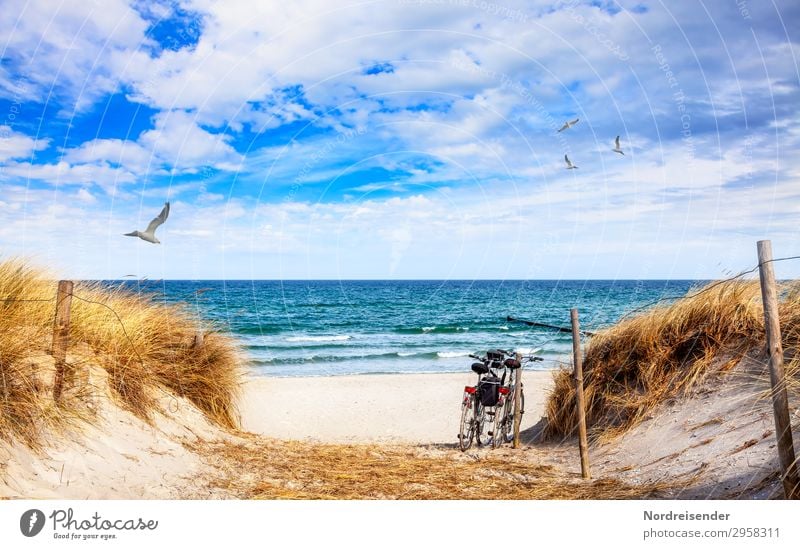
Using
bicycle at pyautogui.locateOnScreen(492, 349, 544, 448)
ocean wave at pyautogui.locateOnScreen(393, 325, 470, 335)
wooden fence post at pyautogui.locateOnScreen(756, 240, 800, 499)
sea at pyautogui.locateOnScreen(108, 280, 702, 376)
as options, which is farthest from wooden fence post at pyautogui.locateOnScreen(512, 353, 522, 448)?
ocean wave at pyautogui.locateOnScreen(393, 325, 470, 335)

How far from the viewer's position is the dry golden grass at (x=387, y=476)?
4.57 metres

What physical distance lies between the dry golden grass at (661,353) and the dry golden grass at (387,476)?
37.8 inches

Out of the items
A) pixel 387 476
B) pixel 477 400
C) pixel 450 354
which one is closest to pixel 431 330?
pixel 450 354

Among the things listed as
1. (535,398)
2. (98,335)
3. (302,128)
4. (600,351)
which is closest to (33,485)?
(98,335)

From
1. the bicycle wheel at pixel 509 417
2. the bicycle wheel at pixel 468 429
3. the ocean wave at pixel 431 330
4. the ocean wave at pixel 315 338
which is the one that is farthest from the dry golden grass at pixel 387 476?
the ocean wave at pixel 431 330

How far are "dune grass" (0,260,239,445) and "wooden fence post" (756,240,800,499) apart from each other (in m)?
4.77

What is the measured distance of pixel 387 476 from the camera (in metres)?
5.27

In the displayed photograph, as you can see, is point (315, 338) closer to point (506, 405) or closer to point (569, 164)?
point (506, 405)

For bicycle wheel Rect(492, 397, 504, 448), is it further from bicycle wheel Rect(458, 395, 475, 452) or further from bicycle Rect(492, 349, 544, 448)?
bicycle wheel Rect(458, 395, 475, 452)

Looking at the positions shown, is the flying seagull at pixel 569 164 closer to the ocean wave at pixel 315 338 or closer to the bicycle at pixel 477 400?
the bicycle at pixel 477 400

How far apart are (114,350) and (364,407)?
624 cm

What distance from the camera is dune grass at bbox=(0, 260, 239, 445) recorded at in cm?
405

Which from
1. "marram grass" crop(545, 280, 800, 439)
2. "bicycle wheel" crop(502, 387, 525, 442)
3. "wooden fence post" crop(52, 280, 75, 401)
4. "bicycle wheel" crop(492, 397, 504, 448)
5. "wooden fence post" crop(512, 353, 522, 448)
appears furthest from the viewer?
"bicycle wheel" crop(502, 387, 525, 442)
